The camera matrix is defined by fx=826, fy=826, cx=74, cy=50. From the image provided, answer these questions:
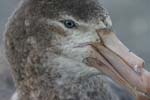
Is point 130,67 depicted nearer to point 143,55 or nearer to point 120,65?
point 120,65

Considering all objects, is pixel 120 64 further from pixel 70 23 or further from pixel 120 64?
pixel 70 23

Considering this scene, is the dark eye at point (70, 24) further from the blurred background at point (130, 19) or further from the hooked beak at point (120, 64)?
the blurred background at point (130, 19)

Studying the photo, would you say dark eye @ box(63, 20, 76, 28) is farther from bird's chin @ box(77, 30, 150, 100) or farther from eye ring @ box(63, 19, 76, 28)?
bird's chin @ box(77, 30, 150, 100)

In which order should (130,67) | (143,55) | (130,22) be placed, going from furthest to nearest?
(130,22), (143,55), (130,67)

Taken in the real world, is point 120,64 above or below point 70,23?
below

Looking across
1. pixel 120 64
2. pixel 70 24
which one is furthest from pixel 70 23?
pixel 120 64

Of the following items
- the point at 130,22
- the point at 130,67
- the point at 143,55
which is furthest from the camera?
the point at 130,22

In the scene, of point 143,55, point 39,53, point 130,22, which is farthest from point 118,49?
point 130,22

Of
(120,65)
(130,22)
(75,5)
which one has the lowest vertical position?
(130,22)

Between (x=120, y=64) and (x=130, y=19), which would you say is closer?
(x=120, y=64)
